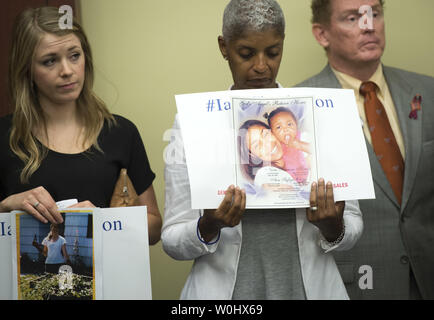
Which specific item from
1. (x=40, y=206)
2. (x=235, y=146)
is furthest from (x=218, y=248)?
(x=40, y=206)

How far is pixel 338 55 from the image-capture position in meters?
2.04

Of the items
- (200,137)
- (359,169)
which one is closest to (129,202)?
(200,137)

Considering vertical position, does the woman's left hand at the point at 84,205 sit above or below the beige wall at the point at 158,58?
below

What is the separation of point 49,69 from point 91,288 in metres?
0.62

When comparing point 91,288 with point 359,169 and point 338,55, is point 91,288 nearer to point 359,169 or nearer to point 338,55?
point 359,169

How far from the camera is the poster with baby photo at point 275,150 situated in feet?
4.16

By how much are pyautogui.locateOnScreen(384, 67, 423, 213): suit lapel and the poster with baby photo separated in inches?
26.8

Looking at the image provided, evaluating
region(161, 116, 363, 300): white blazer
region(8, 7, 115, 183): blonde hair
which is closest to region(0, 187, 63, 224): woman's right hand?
region(8, 7, 115, 183): blonde hair

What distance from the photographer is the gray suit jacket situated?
182 centimetres

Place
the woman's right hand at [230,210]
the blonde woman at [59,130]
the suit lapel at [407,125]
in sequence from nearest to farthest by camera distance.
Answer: the woman's right hand at [230,210] → the blonde woman at [59,130] → the suit lapel at [407,125]

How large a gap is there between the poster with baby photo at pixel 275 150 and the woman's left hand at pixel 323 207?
0.07 ft

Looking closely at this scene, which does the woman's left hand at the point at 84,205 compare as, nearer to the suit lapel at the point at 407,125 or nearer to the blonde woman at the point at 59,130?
the blonde woman at the point at 59,130

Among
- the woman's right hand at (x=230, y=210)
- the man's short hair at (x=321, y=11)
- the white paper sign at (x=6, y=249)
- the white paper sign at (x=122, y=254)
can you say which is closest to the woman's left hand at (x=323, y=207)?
the woman's right hand at (x=230, y=210)

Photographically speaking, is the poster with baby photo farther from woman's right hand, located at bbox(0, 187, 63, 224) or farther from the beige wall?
the beige wall
